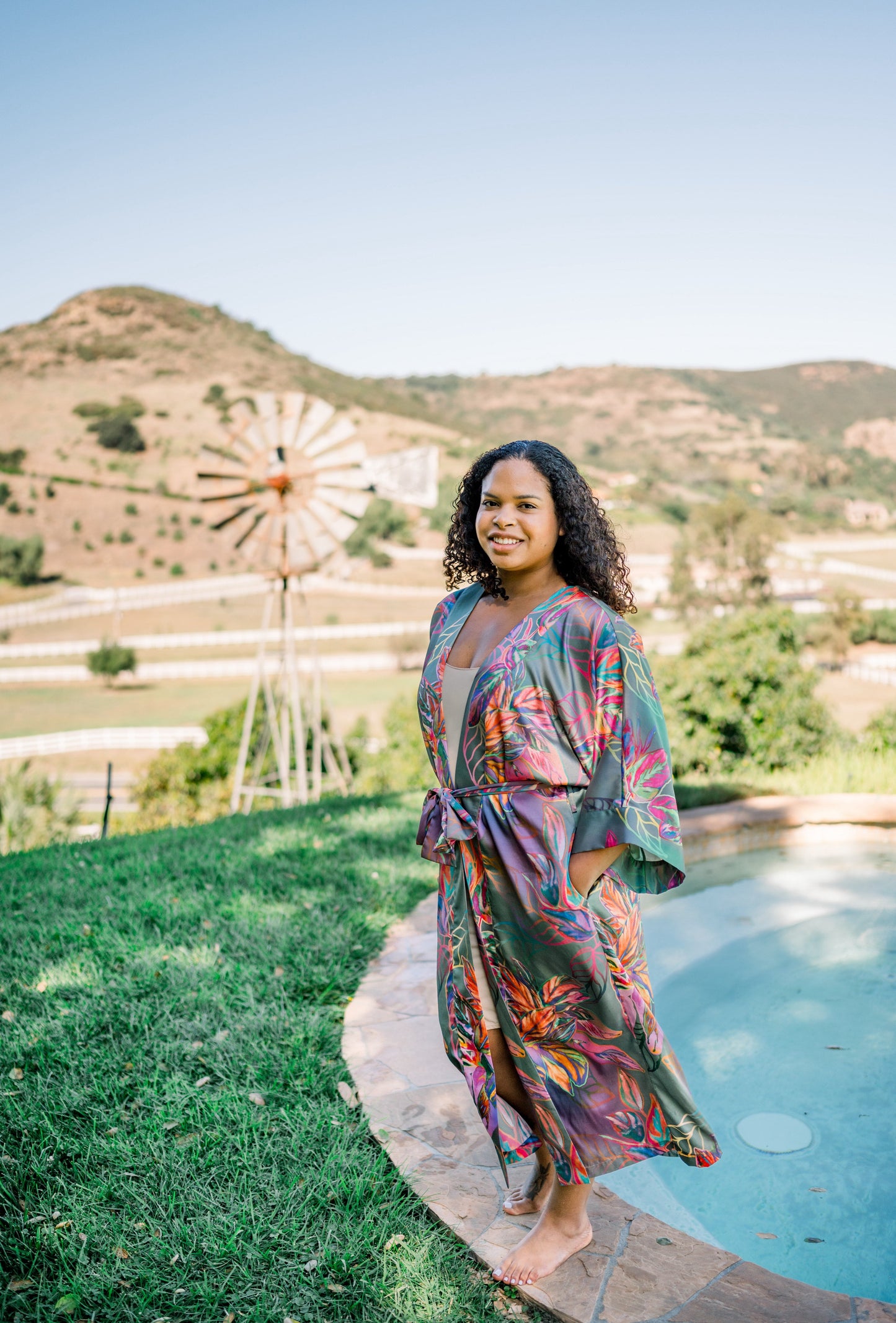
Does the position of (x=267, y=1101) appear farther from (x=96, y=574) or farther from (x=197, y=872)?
(x=96, y=574)

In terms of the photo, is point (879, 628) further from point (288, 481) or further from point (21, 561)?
point (21, 561)

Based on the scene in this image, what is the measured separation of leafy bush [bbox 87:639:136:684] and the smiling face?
26.0m

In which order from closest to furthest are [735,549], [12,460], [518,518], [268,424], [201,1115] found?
[518,518] → [201,1115] → [268,424] → [735,549] → [12,460]

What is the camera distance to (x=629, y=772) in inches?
53.9

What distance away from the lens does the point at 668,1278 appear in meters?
1.45

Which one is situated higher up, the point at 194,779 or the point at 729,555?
the point at 729,555

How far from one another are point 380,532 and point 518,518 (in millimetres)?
37402

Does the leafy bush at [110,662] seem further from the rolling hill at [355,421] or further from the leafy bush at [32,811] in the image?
the leafy bush at [32,811]

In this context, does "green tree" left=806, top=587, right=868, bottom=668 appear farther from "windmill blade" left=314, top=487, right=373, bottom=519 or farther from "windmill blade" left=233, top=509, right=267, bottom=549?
"windmill blade" left=233, top=509, right=267, bottom=549

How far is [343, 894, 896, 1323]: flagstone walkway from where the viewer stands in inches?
54.2

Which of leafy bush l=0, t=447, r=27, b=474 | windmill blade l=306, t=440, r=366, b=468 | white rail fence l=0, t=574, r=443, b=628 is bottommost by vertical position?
white rail fence l=0, t=574, r=443, b=628

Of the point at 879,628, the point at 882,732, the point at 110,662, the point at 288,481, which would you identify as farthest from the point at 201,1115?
the point at 110,662

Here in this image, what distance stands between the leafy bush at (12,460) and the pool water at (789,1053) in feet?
Result: 139

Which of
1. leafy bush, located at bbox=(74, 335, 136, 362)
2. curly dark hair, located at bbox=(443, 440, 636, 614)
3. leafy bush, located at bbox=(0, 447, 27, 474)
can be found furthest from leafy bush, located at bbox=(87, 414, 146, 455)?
curly dark hair, located at bbox=(443, 440, 636, 614)
